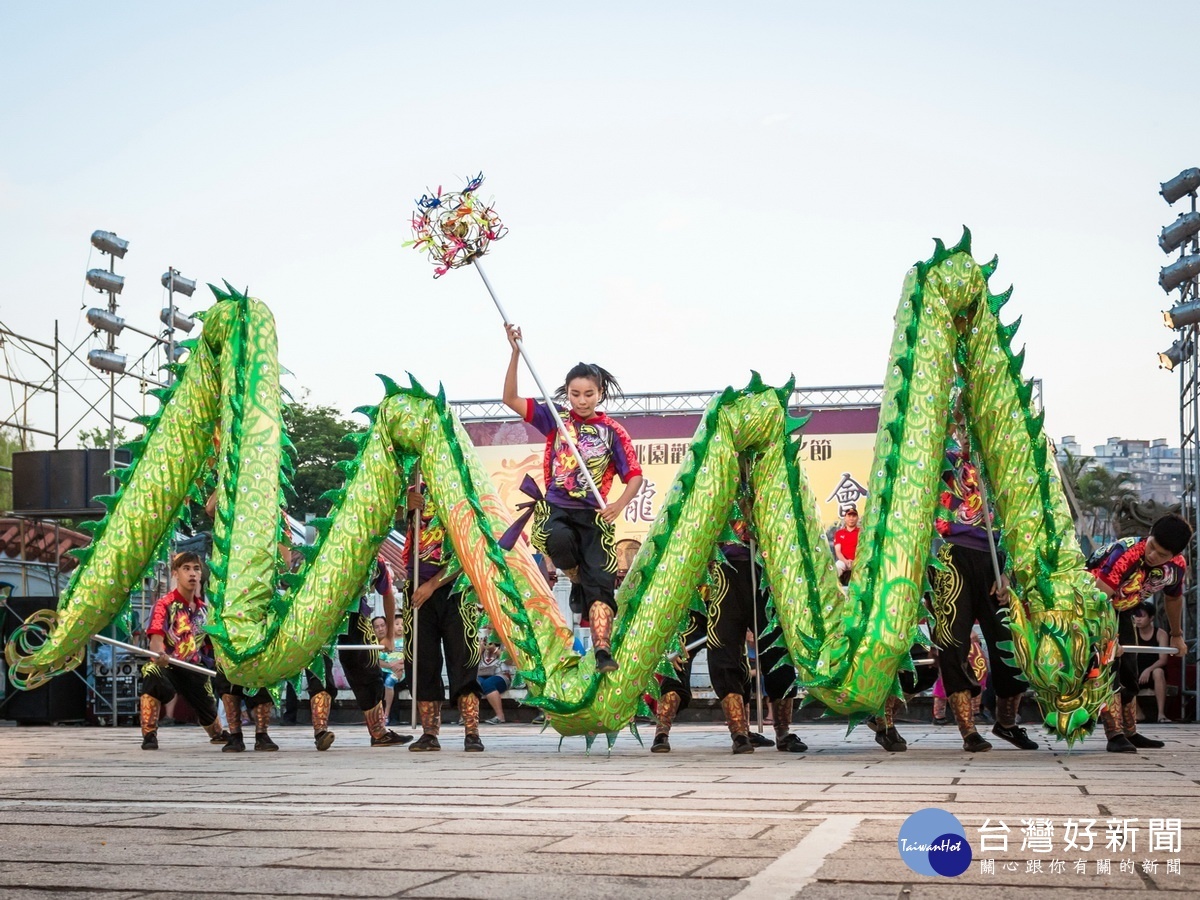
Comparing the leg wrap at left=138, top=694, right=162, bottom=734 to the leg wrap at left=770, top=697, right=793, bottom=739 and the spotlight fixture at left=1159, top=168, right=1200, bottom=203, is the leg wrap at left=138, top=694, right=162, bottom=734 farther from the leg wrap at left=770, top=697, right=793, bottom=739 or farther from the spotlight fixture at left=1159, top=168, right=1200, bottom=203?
the spotlight fixture at left=1159, top=168, right=1200, bottom=203

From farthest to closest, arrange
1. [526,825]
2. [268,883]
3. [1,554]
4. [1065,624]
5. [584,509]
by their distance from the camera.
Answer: [1,554] < [584,509] < [1065,624] < [526,825] < [268,883]

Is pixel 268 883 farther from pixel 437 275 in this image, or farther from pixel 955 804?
pixel 437 275

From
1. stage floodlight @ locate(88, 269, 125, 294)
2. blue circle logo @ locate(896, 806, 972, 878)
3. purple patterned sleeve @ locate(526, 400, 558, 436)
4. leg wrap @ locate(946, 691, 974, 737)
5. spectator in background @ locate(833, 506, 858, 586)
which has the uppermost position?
stage floodlight @ locate(88, 269, 125, 294)

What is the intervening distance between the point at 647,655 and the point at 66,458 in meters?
11.2

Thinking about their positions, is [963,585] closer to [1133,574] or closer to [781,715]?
[1133,574]

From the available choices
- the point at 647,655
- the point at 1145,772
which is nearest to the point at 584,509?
the point at 647,655

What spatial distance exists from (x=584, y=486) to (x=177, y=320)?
43.9 feet

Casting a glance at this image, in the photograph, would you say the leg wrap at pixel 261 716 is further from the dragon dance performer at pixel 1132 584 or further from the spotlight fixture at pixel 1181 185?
the spotlight fixture at pixel 1181 185

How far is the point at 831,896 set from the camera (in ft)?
8.81

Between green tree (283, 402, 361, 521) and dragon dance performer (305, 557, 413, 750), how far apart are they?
107 feet

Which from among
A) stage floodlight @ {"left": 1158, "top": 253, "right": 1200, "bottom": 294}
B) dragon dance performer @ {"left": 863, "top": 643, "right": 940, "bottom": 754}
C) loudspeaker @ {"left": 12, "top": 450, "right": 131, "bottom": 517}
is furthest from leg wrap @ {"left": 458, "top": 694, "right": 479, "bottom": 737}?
stage floodlight @ {"left": 1158, "top": 253, "right": 1200, "bottom": 294}

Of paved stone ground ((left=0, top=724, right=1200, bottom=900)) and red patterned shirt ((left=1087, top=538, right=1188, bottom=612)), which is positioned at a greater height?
red patterned shirt ((left=1087, top=538, right=1188, bottom=612))

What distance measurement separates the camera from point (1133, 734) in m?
8.37

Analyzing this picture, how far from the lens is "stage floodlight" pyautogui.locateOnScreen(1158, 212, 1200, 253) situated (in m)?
14.0
